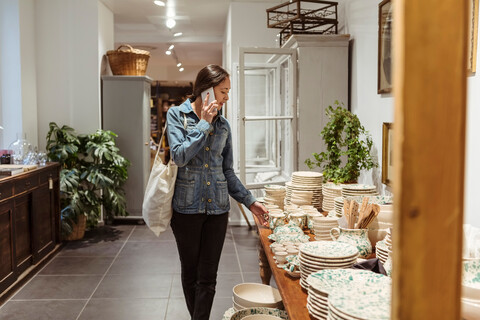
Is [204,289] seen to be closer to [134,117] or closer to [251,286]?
[251,286]

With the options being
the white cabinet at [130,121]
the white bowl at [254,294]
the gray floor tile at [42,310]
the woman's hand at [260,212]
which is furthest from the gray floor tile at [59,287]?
the white cabinet at [130,121]

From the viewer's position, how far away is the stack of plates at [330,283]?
1.48 m

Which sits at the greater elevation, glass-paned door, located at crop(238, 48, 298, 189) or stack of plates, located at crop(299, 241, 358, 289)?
glass-paned door, located at crop(238, 48, 298, 189)

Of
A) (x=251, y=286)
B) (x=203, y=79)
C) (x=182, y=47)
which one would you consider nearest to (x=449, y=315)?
(x=203, y=79)

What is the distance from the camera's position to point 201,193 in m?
2.49

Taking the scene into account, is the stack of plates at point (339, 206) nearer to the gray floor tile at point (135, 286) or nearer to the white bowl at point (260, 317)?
the white bowl at point (260, 317)

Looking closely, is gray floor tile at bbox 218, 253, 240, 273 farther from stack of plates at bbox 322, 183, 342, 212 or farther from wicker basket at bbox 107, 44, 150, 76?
wicker basket at bbox 107, 44, 150, 76

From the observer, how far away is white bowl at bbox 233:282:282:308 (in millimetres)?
2576

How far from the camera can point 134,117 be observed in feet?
21.4

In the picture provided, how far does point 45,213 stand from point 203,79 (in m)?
3.06

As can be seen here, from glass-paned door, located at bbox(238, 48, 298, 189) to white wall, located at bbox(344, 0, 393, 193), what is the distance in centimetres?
59

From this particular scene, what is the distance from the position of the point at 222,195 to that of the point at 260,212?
332 millimetres

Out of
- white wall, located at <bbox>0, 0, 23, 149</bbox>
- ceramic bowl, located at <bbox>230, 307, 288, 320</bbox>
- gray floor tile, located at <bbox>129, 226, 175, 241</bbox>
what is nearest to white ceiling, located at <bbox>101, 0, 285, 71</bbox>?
white wall, located at <bbox>0, 0, 23, 149</bbox>

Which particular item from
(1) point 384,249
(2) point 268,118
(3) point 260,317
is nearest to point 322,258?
(1) point 384,249
